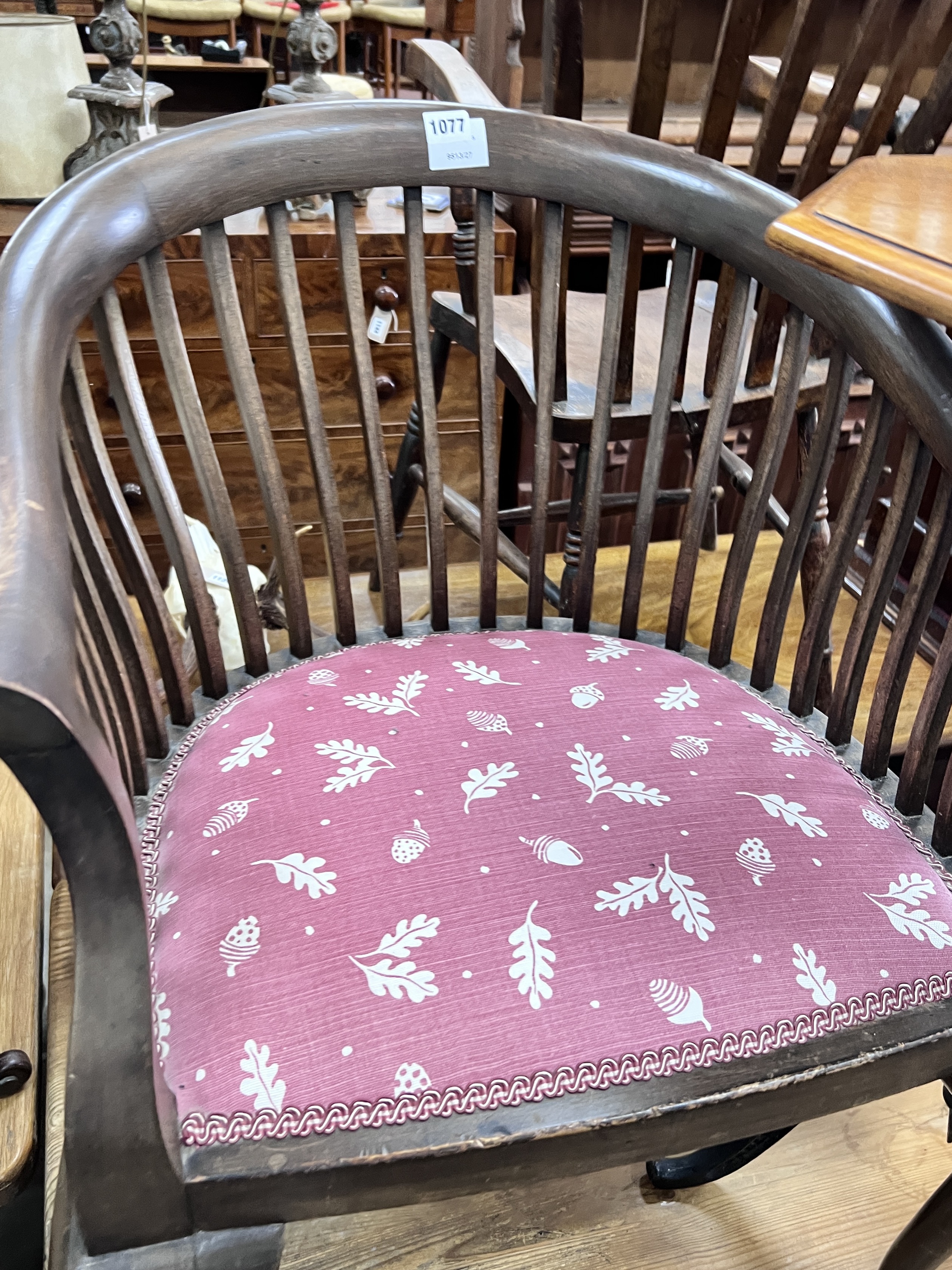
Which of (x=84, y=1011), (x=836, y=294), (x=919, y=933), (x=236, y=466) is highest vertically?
(x=836, y=294)

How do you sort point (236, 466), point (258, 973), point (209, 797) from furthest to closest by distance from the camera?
point (236, 466) → point (209, 797) → point (258, 973)

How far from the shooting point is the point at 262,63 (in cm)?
213

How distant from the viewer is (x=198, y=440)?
70 centimetres

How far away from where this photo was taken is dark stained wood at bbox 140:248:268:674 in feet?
2.21

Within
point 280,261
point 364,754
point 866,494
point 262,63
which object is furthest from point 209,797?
point 262,63

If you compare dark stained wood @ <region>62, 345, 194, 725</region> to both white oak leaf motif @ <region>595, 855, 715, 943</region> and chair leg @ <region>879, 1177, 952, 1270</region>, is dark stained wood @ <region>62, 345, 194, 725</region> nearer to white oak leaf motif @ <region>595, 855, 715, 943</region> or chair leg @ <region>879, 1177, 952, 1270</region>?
white oak leaf motif @ <region>595, 855, 715, 943</region>

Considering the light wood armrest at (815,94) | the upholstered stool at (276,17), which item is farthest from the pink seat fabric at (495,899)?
the upholstered stool at (276,17)

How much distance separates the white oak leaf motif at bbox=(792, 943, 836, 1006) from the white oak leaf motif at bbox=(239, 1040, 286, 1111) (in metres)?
0.29

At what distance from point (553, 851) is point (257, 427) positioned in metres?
0.38

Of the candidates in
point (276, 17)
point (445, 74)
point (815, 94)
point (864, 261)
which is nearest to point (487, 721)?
point (864, 261)

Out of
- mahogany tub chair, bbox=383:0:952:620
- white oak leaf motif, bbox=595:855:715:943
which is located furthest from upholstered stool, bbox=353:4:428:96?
white oak leaf motif, bbox=595:855:715:943

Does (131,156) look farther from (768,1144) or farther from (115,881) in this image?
(768,1144)

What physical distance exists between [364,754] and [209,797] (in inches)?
4.1

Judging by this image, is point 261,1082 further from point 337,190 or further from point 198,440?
point 337,190
